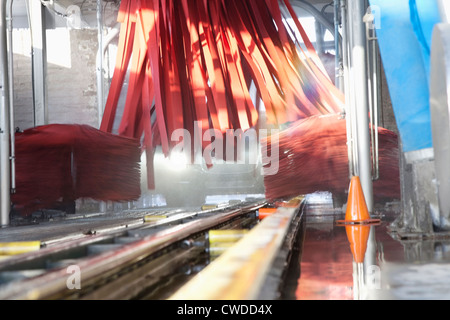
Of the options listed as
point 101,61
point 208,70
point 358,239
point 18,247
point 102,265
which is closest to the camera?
point 102,265

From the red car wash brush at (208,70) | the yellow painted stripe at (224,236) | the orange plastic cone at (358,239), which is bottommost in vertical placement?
the orange plastic cone at (358,239)

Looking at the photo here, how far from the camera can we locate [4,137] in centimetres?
326

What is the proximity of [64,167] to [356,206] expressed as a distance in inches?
91.6

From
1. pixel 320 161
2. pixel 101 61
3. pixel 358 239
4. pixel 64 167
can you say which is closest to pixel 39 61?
pixel 101 61

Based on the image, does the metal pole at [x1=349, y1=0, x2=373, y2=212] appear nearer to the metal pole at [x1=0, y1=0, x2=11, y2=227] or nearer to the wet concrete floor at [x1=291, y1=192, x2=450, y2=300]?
the wet concrete floor at [x1=291, y1=192, x2=450, y2=300]

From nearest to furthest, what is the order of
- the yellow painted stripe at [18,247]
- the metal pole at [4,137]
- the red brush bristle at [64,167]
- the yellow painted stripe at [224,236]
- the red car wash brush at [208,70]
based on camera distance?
the yellow painted stripe at [18,247]
the yellow painted stripe at [224,236]
the metal pole at [4,137]
the red brush bristle at [64,167]
the red car wash brush at [208,70]

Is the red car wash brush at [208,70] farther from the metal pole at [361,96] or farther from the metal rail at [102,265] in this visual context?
the metal rail at [102,265]

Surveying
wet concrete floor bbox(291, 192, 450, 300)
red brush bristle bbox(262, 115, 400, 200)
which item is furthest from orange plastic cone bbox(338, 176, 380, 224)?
red brush bristle bbox(262, 115, 400, 200)

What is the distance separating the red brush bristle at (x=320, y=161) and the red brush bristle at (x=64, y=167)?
1.30m

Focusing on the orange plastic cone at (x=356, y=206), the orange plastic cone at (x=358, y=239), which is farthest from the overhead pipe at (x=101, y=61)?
the orange plastic cone at (x=358, y=239)

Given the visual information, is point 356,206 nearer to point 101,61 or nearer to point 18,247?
point 18,247

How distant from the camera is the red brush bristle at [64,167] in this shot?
3787 mm

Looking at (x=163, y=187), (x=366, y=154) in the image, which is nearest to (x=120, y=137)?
(x=163, y=187)

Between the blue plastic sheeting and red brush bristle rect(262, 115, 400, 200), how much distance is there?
1294mm
